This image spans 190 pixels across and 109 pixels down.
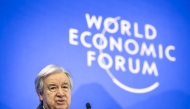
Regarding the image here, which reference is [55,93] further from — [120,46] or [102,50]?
[120,46]

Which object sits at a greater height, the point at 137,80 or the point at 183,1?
the point at 183,1

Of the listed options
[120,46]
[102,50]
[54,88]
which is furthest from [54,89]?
[120,46]

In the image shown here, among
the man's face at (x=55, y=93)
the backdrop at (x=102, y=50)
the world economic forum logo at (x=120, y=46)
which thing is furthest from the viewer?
the world economic forum logo at (x=120, y=46)

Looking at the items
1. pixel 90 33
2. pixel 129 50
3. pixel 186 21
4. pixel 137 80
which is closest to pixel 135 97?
pixel 137 80

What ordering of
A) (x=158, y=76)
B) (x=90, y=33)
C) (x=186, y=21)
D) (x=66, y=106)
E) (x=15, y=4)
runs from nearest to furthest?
1. (x=66, y=106)
2. (x=15, y=4)
3. (x=90, y=33)
4. (x=158, y=76)
5. (x=186, y=21)

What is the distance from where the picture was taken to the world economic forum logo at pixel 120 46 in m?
2.87

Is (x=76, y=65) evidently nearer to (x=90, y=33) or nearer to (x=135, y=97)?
(x=90, y=33)

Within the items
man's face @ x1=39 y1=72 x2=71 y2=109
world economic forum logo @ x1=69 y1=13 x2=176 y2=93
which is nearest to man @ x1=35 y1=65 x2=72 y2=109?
man's face @ x1=39 y1=72 x2=71 y2=109

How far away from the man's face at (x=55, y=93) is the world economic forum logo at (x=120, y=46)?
65cm

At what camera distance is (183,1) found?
3.38m

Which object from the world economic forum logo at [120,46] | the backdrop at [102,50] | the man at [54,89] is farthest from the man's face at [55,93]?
the world economic forum logo at [120,46]

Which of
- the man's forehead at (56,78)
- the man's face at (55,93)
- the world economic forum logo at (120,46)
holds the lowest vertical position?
the man's face at (55,93)

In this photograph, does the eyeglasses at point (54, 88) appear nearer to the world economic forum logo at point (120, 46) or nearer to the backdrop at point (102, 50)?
the backdrop at point (102, 50)

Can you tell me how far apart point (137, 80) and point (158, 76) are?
0.61 feet
